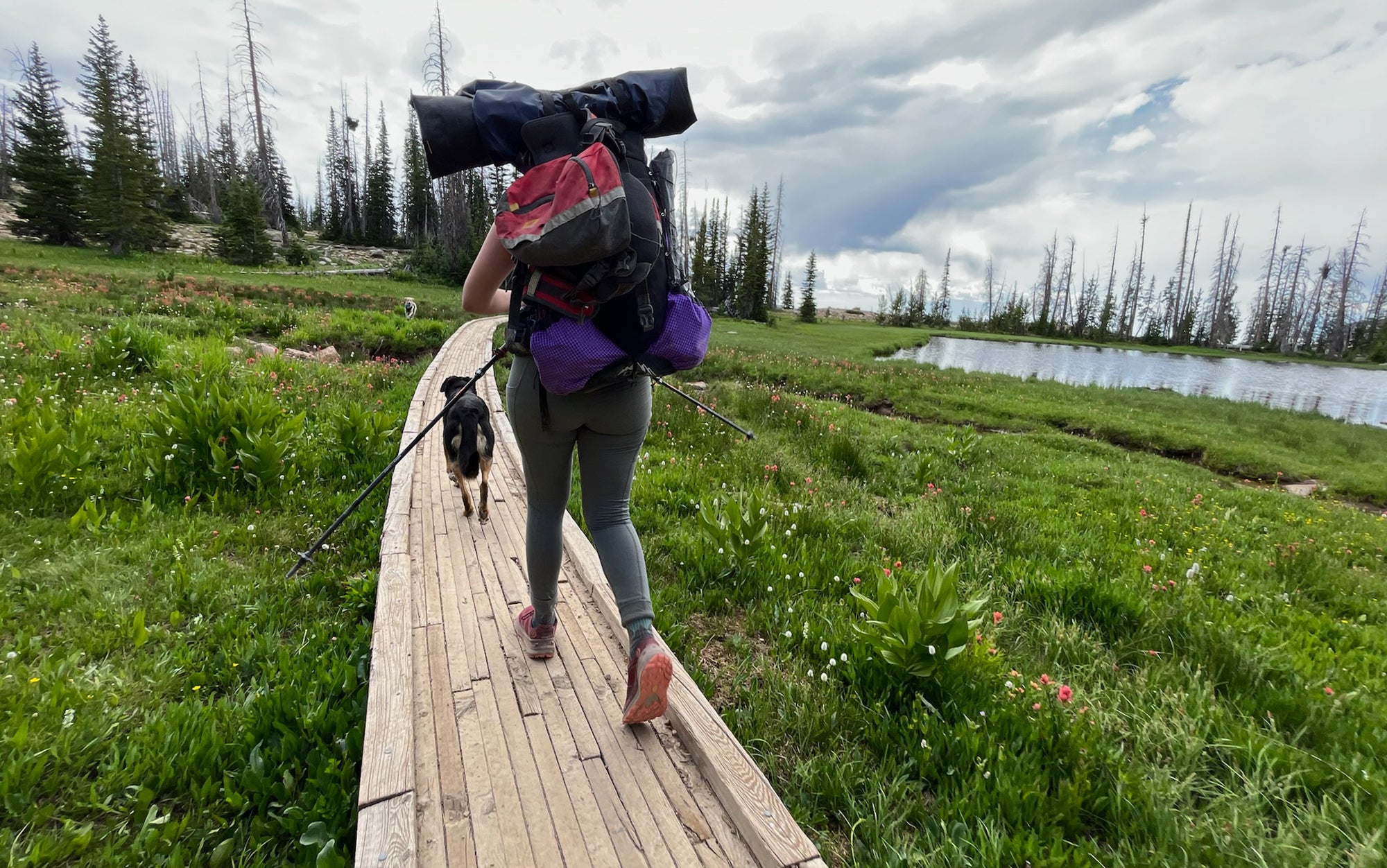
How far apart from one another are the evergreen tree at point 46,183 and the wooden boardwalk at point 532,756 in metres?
43.5

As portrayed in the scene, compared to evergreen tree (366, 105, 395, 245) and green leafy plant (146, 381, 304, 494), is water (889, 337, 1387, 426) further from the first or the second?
evergreen tree (366, 105, 395, 245)

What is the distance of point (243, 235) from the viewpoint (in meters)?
34.3

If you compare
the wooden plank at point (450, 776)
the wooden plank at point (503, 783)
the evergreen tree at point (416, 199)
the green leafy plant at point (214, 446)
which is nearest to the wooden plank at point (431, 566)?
the wooden plank at point (450, 776)

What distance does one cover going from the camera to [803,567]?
426 cm

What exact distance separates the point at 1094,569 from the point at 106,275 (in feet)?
88.0

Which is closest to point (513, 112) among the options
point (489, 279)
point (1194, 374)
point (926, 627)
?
point (489, 279)

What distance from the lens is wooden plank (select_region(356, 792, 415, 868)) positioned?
6.07 feet

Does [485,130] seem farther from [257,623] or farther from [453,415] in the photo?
[453,415]

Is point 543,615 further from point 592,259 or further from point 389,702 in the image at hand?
point 592,259

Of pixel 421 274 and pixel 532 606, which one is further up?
pixel 421 274

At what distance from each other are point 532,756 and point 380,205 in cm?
7101

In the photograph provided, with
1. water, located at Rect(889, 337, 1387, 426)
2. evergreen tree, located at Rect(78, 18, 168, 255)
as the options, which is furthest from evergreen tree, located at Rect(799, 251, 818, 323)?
evergreen tree, located at Rect(78, 18, 168, 255)

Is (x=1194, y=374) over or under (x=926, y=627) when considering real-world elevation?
over

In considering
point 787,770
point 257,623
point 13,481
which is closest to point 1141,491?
point 787,770
